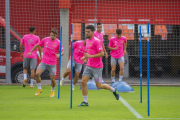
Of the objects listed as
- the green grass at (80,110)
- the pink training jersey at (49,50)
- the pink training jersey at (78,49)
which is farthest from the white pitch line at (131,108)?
the pink training jersey at (78,49)

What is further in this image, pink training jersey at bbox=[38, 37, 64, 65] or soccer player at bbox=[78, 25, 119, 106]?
pink training jersey at bbox=[38, 37, 64, 65]

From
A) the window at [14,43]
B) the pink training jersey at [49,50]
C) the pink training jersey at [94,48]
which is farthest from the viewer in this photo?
the window at [14,43]

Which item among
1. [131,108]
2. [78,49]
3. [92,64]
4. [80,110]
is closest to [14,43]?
[78,49]

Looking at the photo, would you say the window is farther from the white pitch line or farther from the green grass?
the white pitch line

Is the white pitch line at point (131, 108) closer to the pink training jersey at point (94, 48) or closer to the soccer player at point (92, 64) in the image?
the soccer player at point (92, 64)

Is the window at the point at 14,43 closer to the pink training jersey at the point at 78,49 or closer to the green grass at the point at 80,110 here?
the pink training jersey at the point at 78,49

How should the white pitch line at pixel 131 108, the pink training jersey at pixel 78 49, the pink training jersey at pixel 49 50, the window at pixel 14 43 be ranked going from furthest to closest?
the window at pixel 14 43
the pink training jersey at pixel 78 49
the pink training jersey at pixel 49 50
the white pitch line at pixel 131 108

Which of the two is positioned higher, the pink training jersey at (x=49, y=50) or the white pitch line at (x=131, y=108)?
the pink training jersey at (x=49, y=50)

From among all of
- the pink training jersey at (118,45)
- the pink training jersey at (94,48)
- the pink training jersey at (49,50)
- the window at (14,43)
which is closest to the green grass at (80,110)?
the pink training jersey at (94,48)

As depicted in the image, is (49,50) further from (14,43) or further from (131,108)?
(14,43)

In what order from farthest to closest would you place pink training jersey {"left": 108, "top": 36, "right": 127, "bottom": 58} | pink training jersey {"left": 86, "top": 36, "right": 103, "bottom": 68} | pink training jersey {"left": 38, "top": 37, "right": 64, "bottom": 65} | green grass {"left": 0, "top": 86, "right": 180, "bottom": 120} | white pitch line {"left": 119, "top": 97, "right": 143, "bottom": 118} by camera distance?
1. pink training jersey {"left": 108, "top": 36, "right": 127, "bottom": 58}
2. pink training jersey {"left": 38, "top": 37, "right": 64, "bottom": 65}
3. pink training jersey {"left": 86, "top": 36, "right": 103, "bottom": 68}
4. white pitch line {"left": 119, "top": 97, "right": 143, "bottom": 118}
5. green grass {"left": 0, "top": 86, "right": 180, "bottom": 120}

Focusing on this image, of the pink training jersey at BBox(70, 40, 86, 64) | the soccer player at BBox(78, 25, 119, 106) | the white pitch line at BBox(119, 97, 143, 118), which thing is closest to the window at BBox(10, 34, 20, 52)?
the pink training jersey at BBox(70, 40, 86, 64)

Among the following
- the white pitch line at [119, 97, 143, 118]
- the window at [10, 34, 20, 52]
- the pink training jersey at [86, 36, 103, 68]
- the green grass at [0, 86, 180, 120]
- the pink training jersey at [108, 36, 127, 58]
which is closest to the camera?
the green grass at [0, 86, 180, 120]

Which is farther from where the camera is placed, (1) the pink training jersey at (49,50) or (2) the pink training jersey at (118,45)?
(2) the pink training jersey at (118,45)
